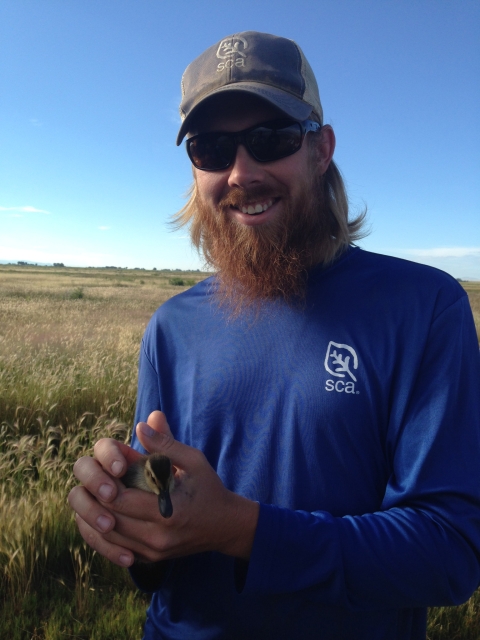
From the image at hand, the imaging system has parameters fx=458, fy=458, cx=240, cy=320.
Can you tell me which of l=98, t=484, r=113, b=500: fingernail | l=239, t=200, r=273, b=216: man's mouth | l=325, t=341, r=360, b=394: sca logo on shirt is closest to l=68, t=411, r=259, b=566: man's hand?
l=98, t=484, r=113, b=500: fingernail

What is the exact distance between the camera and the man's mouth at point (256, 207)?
210cm

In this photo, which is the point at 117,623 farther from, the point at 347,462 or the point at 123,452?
the point at 347,462

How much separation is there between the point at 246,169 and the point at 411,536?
1.56 m

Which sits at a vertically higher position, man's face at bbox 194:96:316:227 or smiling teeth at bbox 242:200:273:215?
man's face at bbox 194:96:316:227

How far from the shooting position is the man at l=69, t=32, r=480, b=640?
1.42 metres

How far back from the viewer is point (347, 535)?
4.71ft

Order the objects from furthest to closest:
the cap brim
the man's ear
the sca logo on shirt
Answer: the man's ear < the cap brim < the sca logo on shirt

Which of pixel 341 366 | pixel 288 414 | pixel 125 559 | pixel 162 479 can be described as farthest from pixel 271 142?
pixel 125 559

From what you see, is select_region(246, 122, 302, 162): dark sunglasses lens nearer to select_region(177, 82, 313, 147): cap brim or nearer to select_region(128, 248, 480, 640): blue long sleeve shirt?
select_region(177, 82, 313, 147): cap brim

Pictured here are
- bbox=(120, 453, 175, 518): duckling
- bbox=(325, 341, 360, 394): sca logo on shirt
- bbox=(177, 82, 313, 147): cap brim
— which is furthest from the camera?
bbox=(177, 82, 313, 147): cap brim

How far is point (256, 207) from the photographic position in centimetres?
211

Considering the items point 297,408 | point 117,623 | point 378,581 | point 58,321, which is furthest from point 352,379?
point 58,321

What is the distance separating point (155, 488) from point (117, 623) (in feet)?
6.17

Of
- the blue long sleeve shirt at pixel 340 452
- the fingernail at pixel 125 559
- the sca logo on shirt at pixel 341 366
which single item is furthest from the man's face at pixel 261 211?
the fingernail at pixel 125 559
